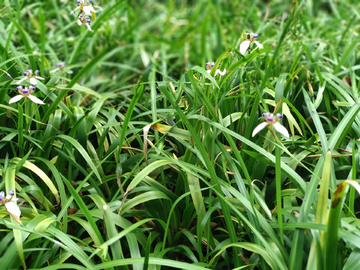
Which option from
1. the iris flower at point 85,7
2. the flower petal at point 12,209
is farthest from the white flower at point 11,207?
the iris flower at point 85,7

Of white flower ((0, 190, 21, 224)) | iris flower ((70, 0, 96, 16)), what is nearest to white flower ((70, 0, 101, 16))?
iris flower ((70, 0, 96, 16))

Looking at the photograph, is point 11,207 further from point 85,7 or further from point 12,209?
point 85,7

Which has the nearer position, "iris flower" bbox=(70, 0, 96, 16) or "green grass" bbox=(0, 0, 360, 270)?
"green grass" bbox=(0, 0, 360, 270)

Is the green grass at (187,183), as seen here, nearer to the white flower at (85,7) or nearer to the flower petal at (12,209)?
the flower petal at (12,209)

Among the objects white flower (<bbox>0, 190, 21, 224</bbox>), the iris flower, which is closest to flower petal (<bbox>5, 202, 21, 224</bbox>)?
white flower (<bbox>0, 190, 21, 224</bbox>)

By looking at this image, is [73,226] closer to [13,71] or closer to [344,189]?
[13,71]

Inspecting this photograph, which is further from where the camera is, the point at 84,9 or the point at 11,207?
the point at 84,9

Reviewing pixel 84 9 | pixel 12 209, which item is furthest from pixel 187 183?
pixel 84 9

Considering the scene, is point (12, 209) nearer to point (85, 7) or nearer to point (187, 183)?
point (187, 183)

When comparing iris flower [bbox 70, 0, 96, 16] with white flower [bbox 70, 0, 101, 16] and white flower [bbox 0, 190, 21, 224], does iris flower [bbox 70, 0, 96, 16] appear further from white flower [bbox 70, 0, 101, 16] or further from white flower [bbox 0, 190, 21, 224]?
white flower [bbox 0, 190, 21, 224]

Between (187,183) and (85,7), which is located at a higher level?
(85,7)

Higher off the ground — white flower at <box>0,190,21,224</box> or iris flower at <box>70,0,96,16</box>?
iris flower at <box>70,0,96,16</box>
